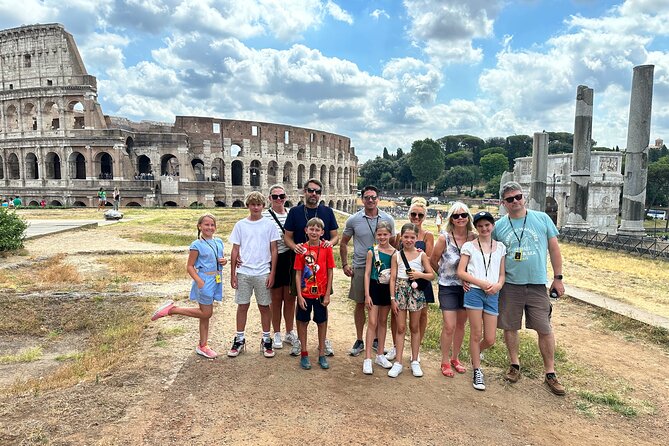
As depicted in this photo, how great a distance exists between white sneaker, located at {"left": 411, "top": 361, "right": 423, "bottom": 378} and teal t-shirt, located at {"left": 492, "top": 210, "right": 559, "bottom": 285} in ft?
3.93

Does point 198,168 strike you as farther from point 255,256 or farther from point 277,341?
point 255,256

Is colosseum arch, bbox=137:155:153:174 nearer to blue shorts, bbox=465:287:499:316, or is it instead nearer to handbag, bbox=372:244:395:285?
handbag, bbox=372:244:395:285

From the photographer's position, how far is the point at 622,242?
15492mm

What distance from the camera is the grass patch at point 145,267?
328 inches

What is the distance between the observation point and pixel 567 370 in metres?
4.44

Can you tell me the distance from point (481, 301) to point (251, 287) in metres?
2.29

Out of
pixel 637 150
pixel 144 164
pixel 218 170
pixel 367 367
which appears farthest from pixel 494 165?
pixel 367 367

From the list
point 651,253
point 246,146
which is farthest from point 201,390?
point 246,146

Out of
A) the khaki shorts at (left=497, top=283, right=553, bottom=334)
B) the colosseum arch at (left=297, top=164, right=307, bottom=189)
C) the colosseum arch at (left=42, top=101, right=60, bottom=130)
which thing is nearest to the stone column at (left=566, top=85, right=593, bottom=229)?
the khaki shorts at (left=497, top=283, right=553, bottom=334)

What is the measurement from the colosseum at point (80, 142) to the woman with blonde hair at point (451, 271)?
1222 inches

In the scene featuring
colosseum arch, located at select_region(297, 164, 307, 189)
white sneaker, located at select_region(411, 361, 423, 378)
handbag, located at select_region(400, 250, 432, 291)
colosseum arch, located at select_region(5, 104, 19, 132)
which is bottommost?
white sneaker, located at select_region(411, 361, 423, 378)

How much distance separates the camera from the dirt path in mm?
2971

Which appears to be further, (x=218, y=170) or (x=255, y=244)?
(x=218, y=170)

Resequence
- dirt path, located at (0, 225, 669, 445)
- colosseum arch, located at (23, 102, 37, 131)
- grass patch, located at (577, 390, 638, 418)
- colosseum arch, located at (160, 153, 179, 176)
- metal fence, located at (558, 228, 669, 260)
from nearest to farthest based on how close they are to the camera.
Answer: dirt path, located at (0, 225, 669, 445) → grass patch, located at (577, 390, 638, 418) → metal fence, located at (558, 228, 669, 260) → colosseum arch, located at (23, 102, 37, 131) → colosseum arch, located at (160, 153, 179, 176)
